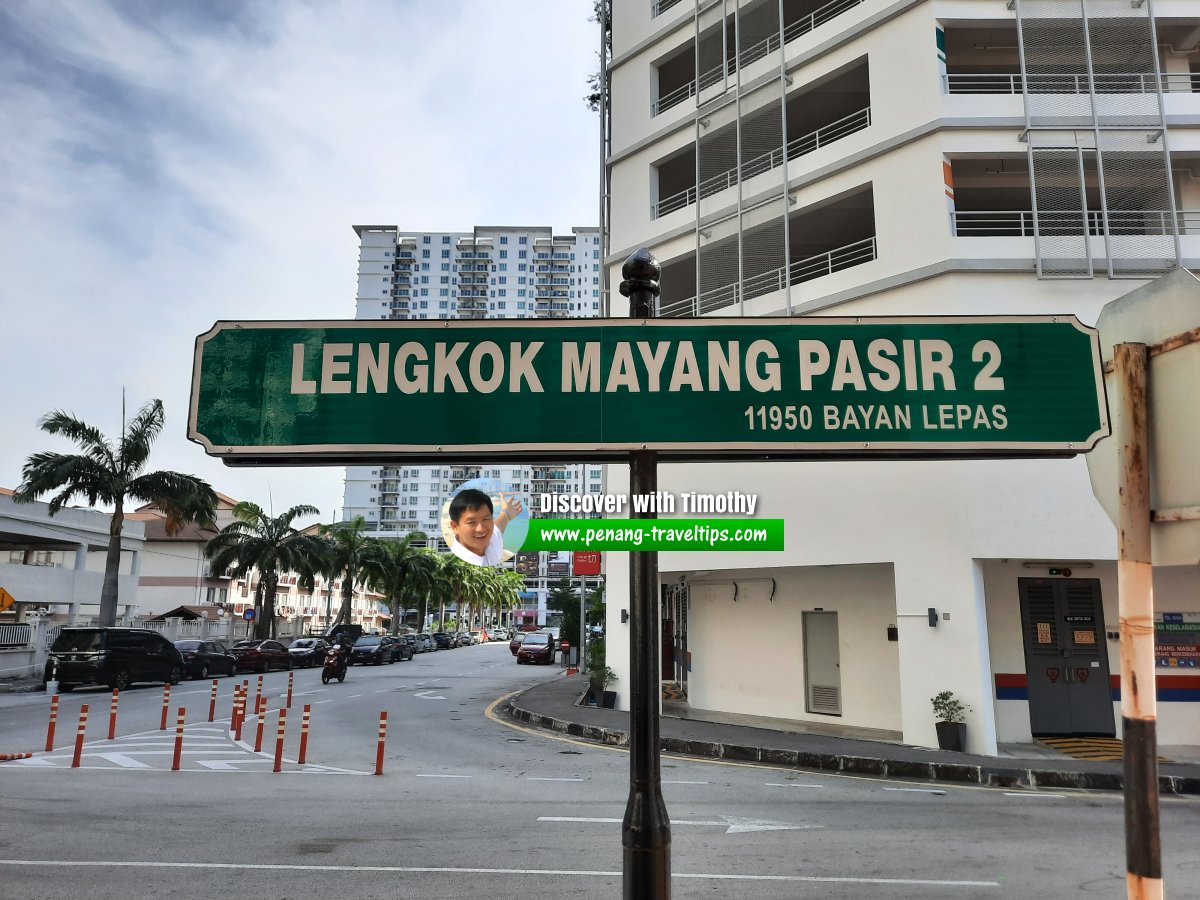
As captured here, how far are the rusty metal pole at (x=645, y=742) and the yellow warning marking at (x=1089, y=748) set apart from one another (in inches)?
500

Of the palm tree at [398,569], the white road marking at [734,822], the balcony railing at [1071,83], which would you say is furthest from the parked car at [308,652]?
the balcony railing at [1071,83]

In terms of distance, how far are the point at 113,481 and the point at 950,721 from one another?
1105 inches

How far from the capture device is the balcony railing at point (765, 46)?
62.7ft

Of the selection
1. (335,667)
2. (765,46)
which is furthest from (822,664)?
(335,667)

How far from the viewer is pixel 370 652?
137 ft

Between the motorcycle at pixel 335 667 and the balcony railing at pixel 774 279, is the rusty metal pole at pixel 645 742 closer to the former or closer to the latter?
the balcony railing at pixel 774 279

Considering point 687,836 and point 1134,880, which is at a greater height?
point 1134,880

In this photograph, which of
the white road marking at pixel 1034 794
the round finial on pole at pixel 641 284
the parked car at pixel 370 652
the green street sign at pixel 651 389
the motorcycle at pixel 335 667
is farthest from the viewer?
the parked car at pixel 370 652

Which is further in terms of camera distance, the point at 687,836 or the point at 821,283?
the point at 821,283

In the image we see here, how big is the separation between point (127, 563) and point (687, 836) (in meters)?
51.7

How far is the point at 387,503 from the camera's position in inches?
4798

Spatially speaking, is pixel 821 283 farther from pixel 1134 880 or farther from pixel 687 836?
pixel 1134 880

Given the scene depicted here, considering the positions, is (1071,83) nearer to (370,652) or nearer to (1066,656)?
(1066,656)

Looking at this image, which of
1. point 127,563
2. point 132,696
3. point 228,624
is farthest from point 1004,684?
point 127,563
